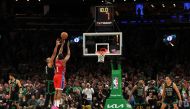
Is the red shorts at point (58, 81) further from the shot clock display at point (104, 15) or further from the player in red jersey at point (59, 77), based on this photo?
the shot clock display at point (104, 15)

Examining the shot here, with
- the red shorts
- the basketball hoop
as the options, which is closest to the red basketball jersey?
the red shorts

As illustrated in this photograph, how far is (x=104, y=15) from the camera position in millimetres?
22312

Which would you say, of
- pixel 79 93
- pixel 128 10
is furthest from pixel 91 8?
pixel 79 93

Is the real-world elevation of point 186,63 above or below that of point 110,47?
below

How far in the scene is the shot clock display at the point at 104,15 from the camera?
22.2 meters

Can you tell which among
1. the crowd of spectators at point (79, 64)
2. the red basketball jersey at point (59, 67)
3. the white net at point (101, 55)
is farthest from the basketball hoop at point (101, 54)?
the red basketball jersey at point (59, 67)

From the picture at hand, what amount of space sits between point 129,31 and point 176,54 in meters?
3.95

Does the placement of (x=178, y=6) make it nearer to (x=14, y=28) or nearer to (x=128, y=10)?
(x=128, y=10)

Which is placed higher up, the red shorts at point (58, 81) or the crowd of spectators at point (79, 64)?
the red shorts at point (58, 81)

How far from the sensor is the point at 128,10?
1515 inches

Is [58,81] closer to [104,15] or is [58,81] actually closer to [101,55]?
[101,55]

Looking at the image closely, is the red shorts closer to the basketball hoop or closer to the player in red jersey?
the player in red jersey

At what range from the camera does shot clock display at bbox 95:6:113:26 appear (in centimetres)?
2223

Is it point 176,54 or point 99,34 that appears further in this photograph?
point 176,54
